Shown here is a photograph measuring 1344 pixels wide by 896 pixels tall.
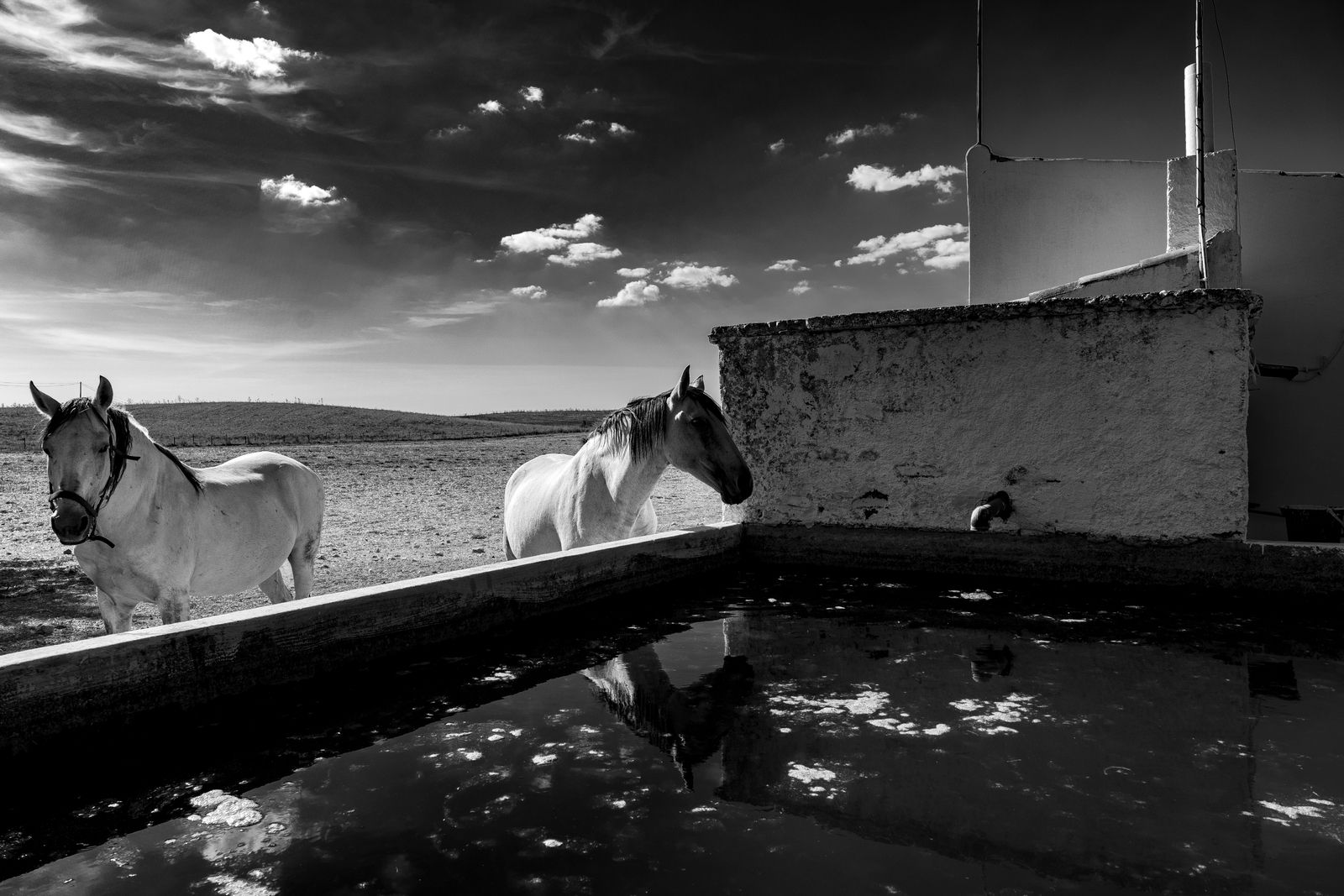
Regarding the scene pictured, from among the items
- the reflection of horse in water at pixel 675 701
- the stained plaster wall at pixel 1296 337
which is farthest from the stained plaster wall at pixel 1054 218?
the reflection of horse in water at pixel 675 701

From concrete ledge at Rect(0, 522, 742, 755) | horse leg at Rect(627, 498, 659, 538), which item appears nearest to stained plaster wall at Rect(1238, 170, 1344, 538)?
horse leg at Rect(627, 498, 659, 538)

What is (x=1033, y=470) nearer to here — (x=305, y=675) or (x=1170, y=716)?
(x=1170, y=716)

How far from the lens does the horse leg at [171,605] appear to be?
3.70 metres

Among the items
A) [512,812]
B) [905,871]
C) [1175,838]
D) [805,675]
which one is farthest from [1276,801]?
[512,812]

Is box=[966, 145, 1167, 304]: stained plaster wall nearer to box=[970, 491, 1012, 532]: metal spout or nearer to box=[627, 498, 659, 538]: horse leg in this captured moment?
box=[970, 491, 1012, 532]: metal spout

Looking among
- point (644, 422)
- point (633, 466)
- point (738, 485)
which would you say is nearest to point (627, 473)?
point (633, 466)

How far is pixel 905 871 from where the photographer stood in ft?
4.97

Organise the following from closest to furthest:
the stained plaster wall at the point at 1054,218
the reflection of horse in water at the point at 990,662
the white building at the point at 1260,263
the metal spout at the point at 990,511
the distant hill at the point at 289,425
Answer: the reflection of horse in water at the point at 990,662 < the metal spout at the point at 990,511 < the white building at the point at 1260,263 < the stained plaster wall at the point at 1054,218 < the distant hill at the point at 289,425

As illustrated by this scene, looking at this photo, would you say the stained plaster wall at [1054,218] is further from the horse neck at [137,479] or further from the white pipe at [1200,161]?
the horse neck at [137,479]

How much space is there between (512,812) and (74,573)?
7527 mm

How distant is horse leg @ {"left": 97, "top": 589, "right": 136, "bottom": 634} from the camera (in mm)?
3682

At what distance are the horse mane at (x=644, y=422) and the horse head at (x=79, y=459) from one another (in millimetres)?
2534

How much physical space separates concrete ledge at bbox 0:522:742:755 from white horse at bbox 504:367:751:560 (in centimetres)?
84

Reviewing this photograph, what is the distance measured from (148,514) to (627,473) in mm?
2490
